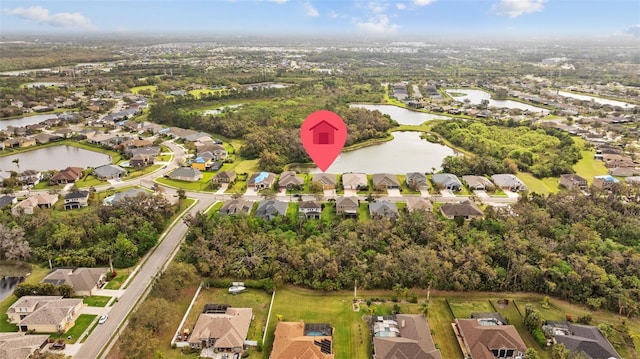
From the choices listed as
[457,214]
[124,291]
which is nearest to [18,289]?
[124,291]

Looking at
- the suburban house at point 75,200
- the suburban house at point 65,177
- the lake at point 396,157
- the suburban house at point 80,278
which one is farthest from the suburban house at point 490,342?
the suburban house at point 65,177

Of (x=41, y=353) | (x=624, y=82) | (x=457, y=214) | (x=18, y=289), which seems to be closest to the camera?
(x=41, y=353)

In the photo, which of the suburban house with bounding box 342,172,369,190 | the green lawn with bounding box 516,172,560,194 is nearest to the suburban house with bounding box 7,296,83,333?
the suburban house with bounding box 342,172,369,190

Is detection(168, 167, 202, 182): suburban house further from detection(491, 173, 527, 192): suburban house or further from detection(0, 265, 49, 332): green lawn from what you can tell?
detection(491, 173, 527, 192): suburban house

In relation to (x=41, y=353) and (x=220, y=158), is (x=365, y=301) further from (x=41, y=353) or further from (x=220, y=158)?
(x=220, y=158)

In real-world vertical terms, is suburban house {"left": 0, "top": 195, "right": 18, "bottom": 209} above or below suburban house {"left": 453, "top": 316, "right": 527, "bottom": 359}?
above

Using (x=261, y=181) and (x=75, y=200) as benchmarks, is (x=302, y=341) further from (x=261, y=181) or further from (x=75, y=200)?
(x=75, y=200)

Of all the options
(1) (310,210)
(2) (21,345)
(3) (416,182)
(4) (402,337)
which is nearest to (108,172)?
(1) (310,210)
